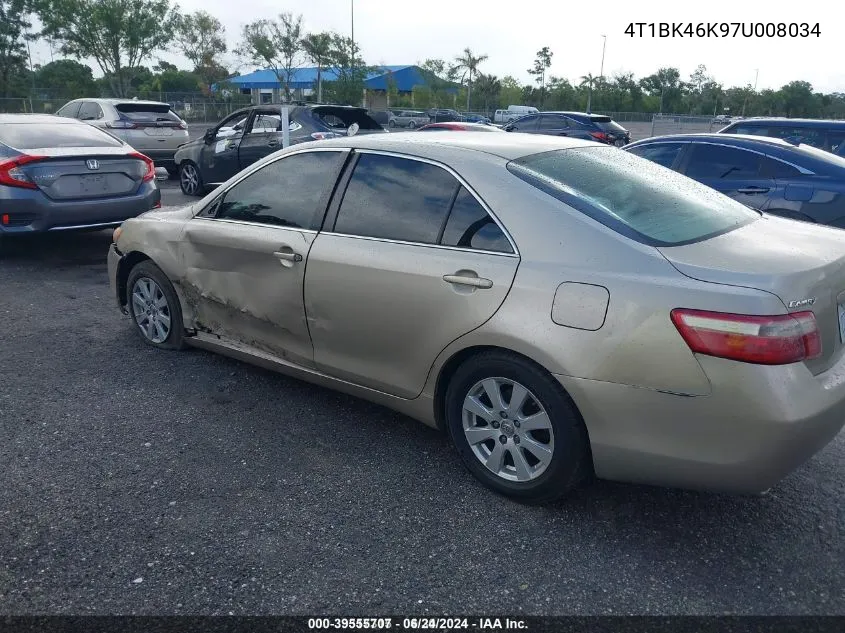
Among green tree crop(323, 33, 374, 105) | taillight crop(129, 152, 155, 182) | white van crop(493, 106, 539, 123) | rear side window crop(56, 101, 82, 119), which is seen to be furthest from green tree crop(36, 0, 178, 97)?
taillight crop(129, 152, 155, 182)

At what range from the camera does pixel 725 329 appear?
8.15ft

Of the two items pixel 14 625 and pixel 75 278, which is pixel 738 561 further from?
pixel 75 278

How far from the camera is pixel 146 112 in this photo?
1391 cm

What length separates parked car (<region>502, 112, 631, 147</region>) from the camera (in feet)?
63.3

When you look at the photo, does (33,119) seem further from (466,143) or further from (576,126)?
(576,126)

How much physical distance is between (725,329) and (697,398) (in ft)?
0.87

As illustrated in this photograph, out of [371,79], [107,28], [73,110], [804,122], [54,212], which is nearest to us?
[54,212]

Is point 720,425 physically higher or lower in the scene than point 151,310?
higher

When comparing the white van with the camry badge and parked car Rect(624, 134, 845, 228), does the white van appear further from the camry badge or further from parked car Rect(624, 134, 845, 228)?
the camry badge

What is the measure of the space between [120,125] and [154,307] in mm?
9931

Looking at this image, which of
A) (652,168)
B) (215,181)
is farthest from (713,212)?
(215,181)

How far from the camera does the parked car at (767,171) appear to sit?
6.64 metres

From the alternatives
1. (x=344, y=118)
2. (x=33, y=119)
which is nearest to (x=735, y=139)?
(x=344, y=118)

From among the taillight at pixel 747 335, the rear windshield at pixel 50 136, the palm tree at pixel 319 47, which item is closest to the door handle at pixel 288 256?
the taillight at pixel 747 335
